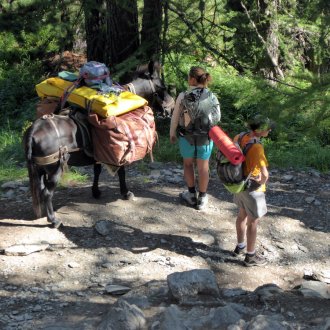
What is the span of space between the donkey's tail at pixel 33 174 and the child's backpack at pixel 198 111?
1.74 metres

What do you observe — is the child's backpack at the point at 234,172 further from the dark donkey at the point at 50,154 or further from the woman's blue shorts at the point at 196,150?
the dark donkey at the point at 50,154

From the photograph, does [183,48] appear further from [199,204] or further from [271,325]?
[271,325]

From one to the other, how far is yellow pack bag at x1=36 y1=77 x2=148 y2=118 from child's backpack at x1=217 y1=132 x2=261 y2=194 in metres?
1.38

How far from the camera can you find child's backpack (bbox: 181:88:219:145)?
6285mm

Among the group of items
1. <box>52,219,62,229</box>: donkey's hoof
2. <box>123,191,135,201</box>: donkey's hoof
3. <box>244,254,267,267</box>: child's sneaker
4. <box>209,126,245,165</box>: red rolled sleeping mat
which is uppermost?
<box>209,126,245,165</box>: red rolled sleeping mat

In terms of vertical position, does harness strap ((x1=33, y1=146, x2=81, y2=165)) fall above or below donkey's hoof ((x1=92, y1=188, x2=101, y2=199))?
above

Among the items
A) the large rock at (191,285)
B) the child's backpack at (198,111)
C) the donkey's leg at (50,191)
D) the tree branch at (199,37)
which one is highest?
the tree branch at (199,37)

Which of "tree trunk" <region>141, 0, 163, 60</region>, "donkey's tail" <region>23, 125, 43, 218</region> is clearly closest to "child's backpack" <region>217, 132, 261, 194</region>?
"donkey's tail" <region>23, 125, 43, 218</region>

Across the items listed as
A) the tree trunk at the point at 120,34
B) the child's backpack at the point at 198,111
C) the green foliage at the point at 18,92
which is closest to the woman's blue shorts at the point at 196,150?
the child's backpack at the point at 198,111

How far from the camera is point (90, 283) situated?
531cm

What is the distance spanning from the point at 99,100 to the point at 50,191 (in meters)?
1.15

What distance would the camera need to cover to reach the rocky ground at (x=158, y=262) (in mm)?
4551

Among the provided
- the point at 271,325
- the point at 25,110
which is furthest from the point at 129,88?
the point at 25,110

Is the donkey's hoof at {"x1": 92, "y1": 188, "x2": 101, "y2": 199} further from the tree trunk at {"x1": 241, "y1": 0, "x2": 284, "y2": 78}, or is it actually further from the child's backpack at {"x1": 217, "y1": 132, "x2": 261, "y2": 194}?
the tree trunk at {"x1": 241, "y1": 0, "x2": 284, "y2": 78}
